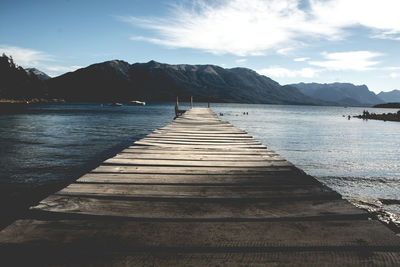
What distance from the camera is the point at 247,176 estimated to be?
3.69m

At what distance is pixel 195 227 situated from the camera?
2.10m

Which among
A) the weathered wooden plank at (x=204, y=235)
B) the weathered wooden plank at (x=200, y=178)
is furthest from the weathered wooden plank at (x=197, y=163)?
the weathered wooden plank at (x=204, y=235)

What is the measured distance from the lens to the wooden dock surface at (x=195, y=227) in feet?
5.59

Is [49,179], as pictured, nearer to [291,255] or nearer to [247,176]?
[247,176]

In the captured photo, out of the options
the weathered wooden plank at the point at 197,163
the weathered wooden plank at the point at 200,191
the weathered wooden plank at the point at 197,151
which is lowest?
the weathered wooden plank at the point at 200,191

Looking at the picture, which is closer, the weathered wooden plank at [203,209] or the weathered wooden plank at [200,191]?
the weathered wooden plank at [203,209]

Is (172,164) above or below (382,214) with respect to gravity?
above

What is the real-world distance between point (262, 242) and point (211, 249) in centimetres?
40

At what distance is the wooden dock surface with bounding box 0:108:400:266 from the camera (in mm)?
1705

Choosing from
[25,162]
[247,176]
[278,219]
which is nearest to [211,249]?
[278,219]

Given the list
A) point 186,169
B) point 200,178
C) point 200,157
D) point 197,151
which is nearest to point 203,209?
point 200,178

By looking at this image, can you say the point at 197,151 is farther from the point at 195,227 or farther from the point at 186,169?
the point at 195,227

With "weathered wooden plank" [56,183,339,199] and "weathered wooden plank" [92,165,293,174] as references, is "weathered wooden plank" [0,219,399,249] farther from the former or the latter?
"weathered wooden plank" [92,165,293,174]

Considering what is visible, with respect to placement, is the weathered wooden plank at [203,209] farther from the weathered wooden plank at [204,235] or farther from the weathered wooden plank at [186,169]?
the weathered wooden plank at [186,169]
